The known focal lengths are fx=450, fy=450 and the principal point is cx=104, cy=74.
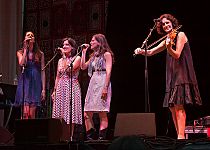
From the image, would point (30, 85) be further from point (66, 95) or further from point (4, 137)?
point (4, 137)

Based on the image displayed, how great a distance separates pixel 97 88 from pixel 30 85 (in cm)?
117

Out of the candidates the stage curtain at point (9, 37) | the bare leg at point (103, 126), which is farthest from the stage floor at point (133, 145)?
the stage curtain at point (9, 37)

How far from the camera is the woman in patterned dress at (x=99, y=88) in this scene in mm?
6145

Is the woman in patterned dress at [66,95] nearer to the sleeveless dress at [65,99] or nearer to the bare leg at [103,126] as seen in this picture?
the sleeveless dress at [65,99]

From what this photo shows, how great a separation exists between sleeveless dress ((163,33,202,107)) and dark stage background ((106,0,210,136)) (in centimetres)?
166

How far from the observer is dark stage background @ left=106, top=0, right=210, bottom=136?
7.05 m

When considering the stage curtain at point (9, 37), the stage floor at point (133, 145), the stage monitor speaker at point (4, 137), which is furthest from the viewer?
the stage curtain at point (9, 37)

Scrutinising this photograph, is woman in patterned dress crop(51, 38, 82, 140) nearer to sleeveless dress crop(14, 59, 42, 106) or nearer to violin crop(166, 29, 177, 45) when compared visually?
sleeveless dress crop(14, 59, 42, 106)

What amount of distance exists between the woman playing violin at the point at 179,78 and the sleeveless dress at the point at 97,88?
91 centimetres

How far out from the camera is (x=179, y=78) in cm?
536

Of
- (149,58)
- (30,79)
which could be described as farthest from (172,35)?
(30,79)

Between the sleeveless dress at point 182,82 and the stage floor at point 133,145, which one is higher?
the sleeveless dress at point 182,82

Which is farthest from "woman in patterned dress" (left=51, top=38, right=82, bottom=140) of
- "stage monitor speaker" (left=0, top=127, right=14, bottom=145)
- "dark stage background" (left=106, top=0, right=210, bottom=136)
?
"dark stage background" (left=106, top=0, right=210, bottom=136)

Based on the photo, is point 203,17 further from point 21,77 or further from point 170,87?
point 21,77
